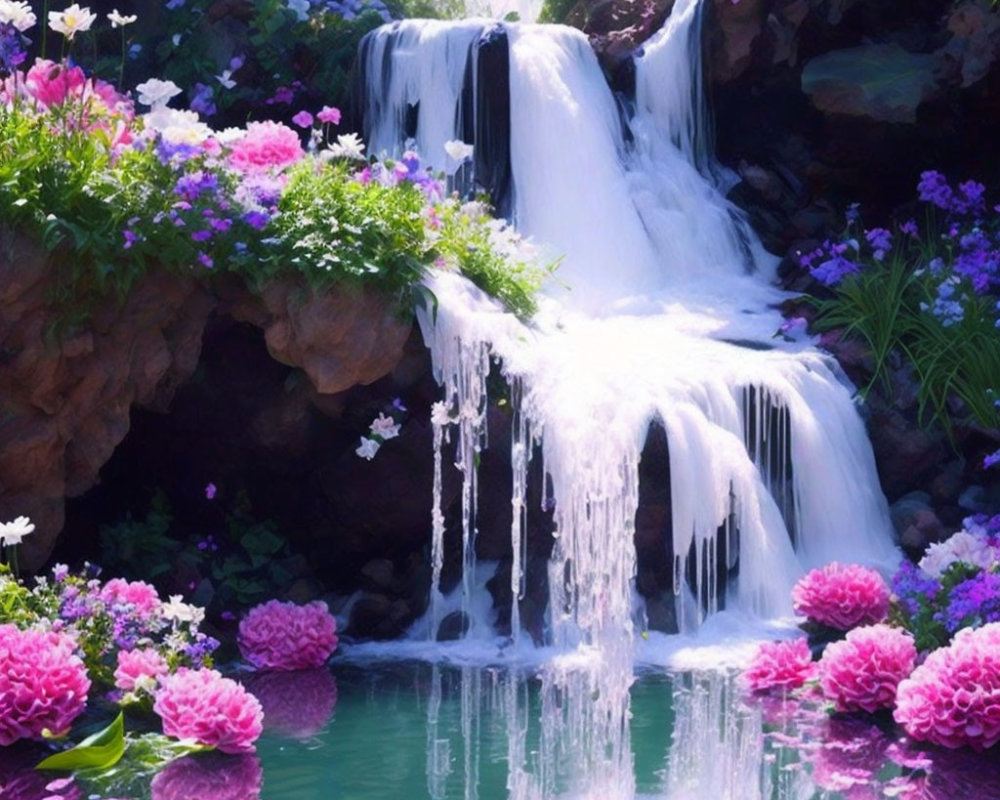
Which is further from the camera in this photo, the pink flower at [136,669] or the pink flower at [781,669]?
the pink flower at [781,669]

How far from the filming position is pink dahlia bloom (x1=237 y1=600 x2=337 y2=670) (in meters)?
6.89

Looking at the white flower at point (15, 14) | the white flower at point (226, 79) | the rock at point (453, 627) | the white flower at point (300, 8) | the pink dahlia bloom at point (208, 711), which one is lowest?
the pink dahlia bloom at point (208, 711)

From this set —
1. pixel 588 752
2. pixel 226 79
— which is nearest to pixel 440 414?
pixel 588 752

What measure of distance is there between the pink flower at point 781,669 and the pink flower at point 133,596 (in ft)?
7.87

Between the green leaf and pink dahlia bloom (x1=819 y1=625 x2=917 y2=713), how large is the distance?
2642mm

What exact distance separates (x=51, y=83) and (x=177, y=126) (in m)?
0.58

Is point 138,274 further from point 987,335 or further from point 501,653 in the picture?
point 987,335

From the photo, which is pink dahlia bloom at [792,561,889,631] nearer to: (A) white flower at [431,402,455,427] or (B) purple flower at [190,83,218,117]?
(A) white flower at [431,402,455,427]

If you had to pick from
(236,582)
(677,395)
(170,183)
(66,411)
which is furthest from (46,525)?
(677,395)

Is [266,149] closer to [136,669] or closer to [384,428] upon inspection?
[384,428]

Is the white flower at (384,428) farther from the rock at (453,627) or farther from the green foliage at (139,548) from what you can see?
the green foliage at (139,548)

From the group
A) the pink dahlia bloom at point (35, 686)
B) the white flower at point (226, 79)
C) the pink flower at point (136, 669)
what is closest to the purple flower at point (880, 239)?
the white flower at point (226, 79)

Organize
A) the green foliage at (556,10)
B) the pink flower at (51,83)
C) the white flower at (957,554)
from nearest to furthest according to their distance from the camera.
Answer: the white flower at (957,554), the pink flower at (51,83), the green foliage at (556,10)

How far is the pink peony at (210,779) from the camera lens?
4.96 m
